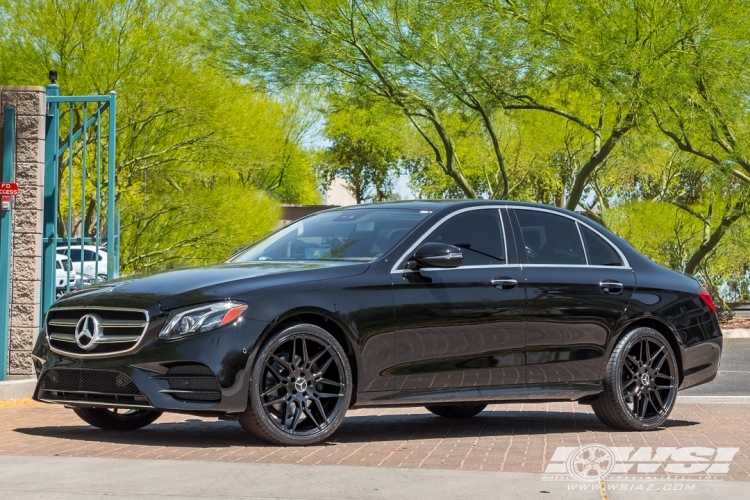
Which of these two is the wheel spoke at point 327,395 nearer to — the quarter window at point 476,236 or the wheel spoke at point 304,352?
the wheel spoke at point 304,352

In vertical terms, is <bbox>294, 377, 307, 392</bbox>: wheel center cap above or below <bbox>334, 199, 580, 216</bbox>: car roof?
below

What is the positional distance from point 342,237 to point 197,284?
4.56 feet

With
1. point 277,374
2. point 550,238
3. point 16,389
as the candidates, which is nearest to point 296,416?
point 277,374

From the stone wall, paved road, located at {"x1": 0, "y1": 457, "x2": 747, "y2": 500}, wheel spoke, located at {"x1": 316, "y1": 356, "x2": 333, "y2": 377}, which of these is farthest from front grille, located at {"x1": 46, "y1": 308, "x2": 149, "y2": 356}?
the stone wall

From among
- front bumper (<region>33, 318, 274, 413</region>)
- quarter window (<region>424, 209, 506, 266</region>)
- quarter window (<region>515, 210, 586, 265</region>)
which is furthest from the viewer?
quarter window (<region>515, 210, 586, 265</region>)

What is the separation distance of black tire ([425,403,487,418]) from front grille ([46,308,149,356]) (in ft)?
10.9

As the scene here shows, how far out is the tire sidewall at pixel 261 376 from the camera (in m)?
7.90

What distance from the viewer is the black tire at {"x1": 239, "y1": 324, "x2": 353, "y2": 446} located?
7.96 m

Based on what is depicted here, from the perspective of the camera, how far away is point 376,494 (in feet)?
20.6

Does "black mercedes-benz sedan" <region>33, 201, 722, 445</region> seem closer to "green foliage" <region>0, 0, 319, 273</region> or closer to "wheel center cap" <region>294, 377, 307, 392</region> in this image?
"wheel center cap" <region>294, 377, 307, 392</region>

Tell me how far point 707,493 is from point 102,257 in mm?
34714

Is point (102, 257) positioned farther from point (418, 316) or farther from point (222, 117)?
point (418, 316)

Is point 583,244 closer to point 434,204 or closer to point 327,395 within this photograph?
point 434,204

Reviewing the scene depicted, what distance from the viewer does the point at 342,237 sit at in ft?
30.0
